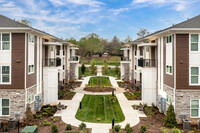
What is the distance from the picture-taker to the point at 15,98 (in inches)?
559

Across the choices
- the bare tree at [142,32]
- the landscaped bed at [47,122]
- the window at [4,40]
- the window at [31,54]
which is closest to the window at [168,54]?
the landscaped bed at [47,122]

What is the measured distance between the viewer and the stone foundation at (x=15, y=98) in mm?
14188

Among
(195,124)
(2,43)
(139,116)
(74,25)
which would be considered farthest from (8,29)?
(74,25)

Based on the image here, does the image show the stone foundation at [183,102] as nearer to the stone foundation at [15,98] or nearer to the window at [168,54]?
the window at [168,54]

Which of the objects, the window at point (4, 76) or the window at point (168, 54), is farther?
the window at point (168, 54)

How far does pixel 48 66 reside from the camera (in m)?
19.7

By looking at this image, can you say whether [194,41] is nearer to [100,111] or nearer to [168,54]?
[168,54]

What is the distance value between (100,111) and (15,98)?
26.5 ft

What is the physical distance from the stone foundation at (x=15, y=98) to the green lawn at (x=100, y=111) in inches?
192

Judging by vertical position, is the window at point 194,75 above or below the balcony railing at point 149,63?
below

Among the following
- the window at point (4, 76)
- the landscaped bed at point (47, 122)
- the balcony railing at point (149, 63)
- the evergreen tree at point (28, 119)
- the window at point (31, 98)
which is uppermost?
the balcony railing at point (149, 63)

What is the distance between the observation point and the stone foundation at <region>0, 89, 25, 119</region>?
46.5ft

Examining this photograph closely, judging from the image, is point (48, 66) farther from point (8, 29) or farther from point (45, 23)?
point (45, 23)

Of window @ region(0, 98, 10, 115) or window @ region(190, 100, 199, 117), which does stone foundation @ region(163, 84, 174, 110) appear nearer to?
window @ region(190, 100, 199, 117)
